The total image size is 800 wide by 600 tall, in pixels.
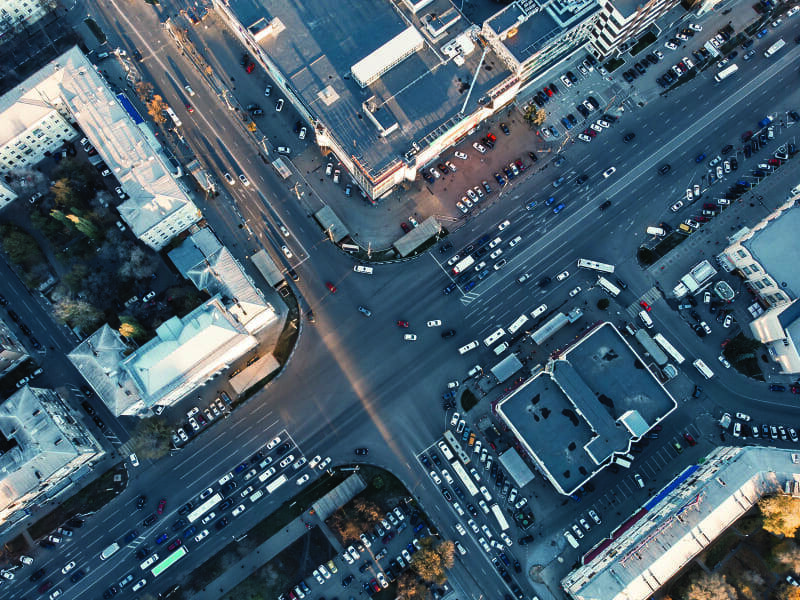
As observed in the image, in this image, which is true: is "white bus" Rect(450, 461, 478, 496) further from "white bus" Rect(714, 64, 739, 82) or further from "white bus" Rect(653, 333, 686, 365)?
"white bus" Rect(714, 64, 739, 82)

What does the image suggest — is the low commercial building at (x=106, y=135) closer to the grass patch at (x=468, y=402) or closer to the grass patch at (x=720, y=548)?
the grass patch at (x=468, y=402)

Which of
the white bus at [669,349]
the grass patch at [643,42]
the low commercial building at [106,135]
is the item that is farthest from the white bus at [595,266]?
the low commercial building at [106,135]

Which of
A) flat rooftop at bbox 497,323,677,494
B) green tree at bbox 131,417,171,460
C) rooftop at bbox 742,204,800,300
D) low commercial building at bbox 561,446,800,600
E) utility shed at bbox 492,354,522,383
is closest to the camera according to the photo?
low commercial building at bbox 561,446,800,600

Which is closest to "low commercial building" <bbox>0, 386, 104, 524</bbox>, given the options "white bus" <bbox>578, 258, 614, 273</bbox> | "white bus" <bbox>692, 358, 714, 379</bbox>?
"white bus" <bbox>578, 258, 614, 273</bbox>

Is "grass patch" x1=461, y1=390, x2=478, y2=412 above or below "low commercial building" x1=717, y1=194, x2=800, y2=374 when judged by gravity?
above

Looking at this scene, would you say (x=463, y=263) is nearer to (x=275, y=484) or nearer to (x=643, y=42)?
(x=275, y=484)

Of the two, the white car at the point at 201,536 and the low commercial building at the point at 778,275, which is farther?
the white car at the point at 201,536

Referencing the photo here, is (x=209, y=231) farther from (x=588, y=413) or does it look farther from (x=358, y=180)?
(x=588, y=413)
